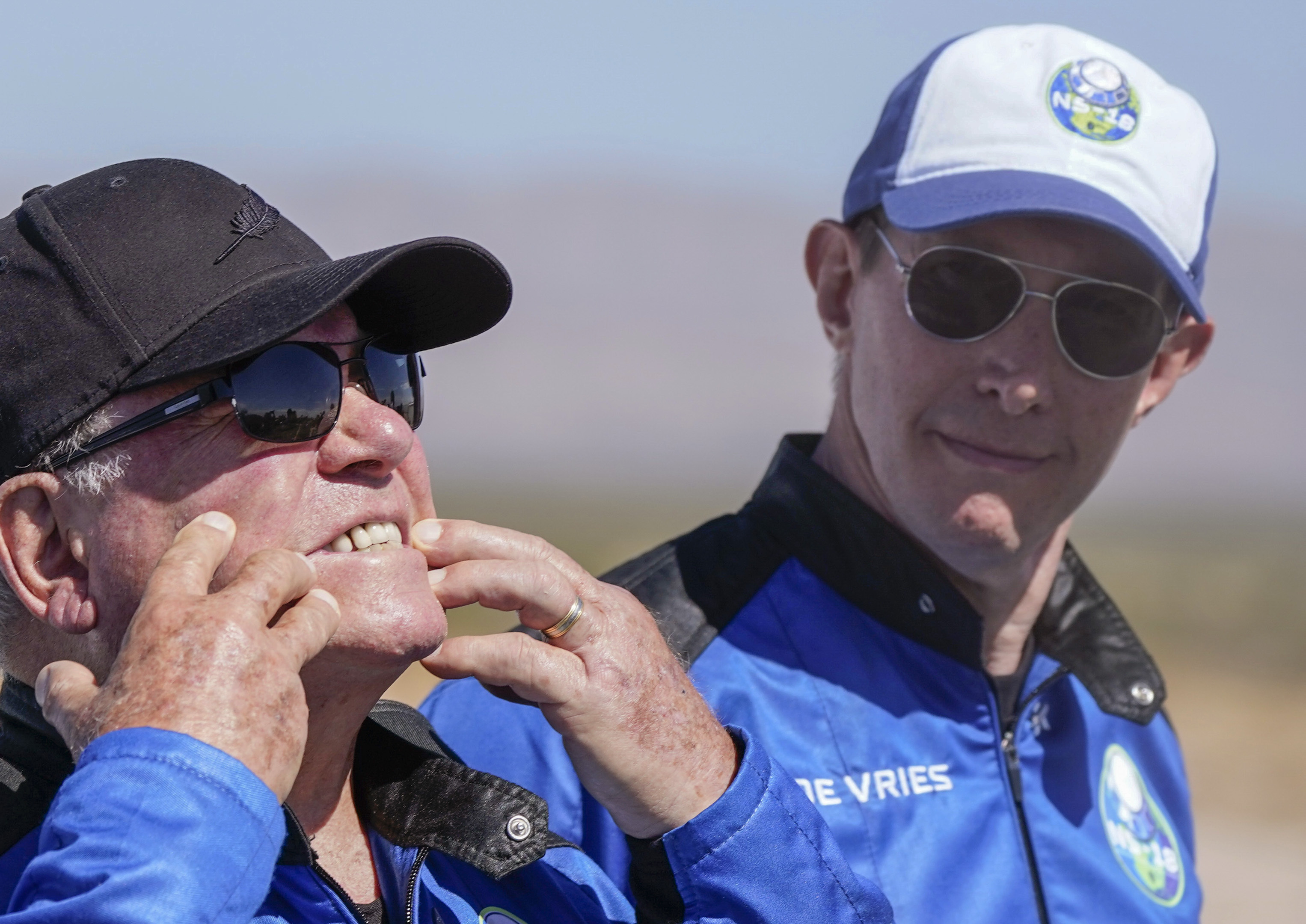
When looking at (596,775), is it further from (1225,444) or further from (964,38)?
(1225,444)

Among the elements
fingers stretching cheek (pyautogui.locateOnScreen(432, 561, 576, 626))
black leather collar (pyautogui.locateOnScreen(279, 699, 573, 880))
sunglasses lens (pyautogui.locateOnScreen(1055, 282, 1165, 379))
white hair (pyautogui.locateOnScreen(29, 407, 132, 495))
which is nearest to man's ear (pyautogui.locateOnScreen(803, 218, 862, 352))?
sunglasses lens (pyautogui.locateOnScreen(1055, 282, 1165, 379))

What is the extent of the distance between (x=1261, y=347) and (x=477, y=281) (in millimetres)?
100623

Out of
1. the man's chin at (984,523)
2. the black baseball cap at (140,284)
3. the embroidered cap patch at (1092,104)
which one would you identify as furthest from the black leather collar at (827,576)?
the black baseball cap at (140,284)

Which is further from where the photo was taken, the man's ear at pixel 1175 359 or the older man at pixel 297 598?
the man's ear at pixel 1175 359

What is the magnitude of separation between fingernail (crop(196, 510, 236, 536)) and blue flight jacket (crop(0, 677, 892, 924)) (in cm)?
41

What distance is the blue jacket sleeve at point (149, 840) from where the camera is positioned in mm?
1700

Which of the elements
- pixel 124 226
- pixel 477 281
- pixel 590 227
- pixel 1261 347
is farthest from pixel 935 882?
pixel 590 227

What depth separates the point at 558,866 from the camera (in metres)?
2.57

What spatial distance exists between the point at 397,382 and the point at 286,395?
0.28m

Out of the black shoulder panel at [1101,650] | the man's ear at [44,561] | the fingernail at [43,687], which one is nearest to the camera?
the fingernail at [43,687]

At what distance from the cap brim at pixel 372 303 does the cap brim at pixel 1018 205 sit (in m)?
1.10

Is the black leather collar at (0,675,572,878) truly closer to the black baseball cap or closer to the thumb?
the thumb

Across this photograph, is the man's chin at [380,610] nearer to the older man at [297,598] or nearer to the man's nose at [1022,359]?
the older man at [297,598]

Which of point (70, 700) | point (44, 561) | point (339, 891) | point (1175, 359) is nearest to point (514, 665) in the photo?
point (339, 891)
